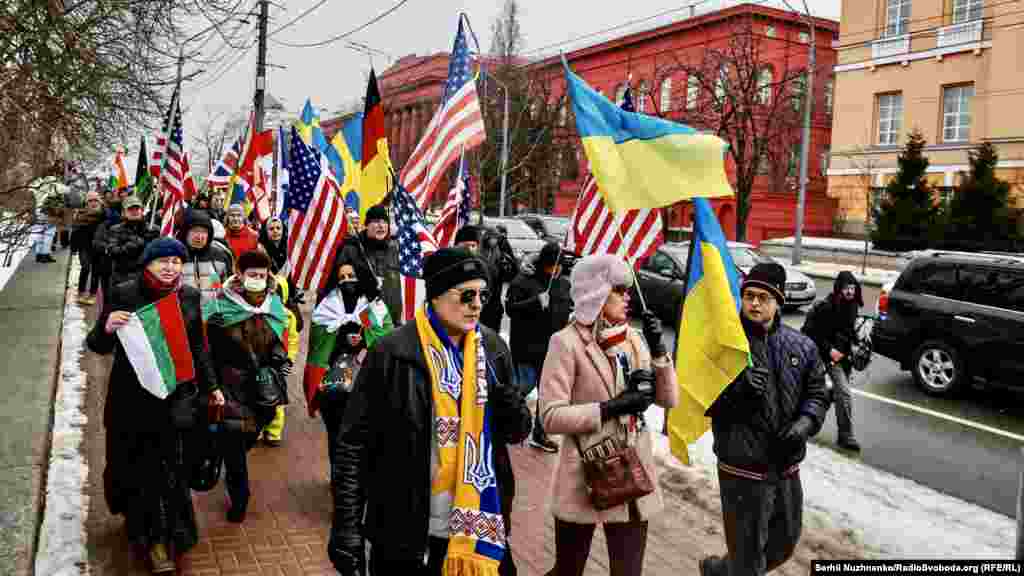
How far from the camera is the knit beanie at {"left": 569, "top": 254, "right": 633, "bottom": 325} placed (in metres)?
4.04

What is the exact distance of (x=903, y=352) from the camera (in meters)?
11.3

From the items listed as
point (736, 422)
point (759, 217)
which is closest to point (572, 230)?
point (736, 422)

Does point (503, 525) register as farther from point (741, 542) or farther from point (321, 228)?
point (321, 228)

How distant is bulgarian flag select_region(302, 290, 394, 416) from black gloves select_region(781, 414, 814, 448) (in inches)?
114

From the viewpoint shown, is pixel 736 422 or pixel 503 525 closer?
pixel 503 525

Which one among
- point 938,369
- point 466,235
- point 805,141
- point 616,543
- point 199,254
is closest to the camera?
point 616,543

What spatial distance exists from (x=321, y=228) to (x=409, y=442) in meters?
4.58

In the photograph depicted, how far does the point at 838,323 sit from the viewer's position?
27.5ft

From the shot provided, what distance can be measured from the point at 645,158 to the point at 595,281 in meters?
1.04

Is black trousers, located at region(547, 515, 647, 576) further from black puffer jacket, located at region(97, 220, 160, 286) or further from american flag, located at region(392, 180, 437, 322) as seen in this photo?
black puffer jacket, located at region(97, 220, 160, 286)

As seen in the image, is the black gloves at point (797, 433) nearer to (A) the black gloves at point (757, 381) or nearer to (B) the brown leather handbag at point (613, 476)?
(A) the black gloves at point (757, 381)

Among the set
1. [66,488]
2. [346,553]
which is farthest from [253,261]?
[346,553]

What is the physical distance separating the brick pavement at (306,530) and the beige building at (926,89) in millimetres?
29419

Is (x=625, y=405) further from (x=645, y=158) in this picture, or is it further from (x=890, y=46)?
(x=890, y=46)
